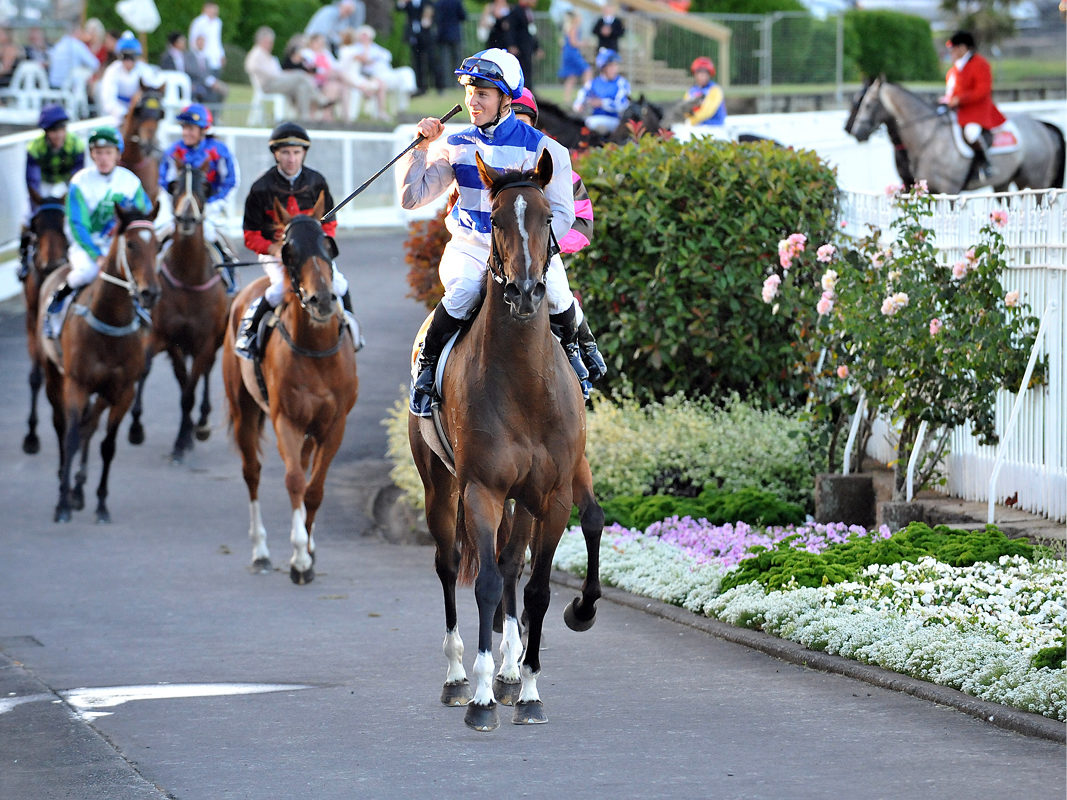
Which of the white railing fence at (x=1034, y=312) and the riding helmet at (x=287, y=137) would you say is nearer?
the white railing fence at (x=1034, y=312)

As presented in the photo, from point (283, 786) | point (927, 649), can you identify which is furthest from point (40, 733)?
point (927, 649)

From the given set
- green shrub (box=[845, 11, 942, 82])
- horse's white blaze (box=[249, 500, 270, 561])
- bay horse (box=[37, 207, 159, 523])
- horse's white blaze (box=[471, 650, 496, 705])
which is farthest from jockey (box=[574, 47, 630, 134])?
green shrub (box=[845, 11, 942, 82])

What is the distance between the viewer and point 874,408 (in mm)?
11023

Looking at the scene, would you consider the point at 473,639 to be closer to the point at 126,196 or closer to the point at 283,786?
the point at 283,786

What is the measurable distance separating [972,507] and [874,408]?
1.09 metres

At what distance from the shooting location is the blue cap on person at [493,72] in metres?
7.11

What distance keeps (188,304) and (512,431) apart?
28.3ft

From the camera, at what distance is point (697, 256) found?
12.5 meters

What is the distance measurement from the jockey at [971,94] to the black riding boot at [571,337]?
14759 mm

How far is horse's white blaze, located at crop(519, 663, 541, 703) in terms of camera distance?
700 centimetres

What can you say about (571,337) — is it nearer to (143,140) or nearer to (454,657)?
(454,657)

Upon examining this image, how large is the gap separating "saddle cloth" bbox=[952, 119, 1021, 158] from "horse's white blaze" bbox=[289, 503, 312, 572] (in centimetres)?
1357

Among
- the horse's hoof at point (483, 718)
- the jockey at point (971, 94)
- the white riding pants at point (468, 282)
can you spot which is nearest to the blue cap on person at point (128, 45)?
the jockey at point (971, 94)

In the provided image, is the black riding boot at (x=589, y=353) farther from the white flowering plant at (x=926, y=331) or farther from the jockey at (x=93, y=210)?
the jockey at (x=93, y=210)
